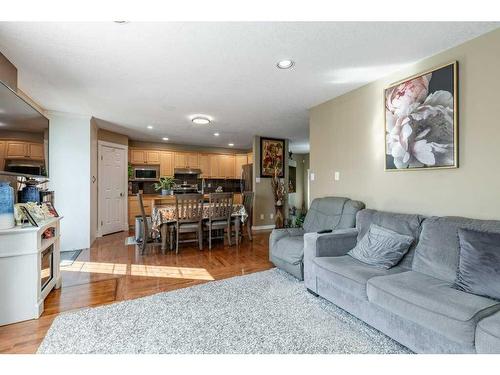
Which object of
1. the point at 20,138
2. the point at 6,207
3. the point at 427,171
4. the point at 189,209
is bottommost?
the point at 189,209

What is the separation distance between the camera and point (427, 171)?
2354 millimetres

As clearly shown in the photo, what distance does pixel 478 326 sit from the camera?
125 centimetres

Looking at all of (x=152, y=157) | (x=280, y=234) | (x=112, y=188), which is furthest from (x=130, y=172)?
(x=280, y=234)

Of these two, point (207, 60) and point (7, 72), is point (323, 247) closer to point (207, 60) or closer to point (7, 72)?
point (207, 60)

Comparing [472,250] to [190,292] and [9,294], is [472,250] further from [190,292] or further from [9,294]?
[9,294]

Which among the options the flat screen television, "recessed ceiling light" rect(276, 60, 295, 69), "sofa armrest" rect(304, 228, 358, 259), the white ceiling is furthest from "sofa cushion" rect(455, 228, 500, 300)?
the flat screen television

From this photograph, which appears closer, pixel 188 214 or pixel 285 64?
pixel 285 64

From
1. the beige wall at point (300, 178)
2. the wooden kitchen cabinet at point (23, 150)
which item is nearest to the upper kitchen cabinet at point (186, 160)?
the beige wall at point (300, 178)

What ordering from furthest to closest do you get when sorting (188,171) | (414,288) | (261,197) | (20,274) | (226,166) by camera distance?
1. (226,166)
2. (188,171)
3. (261,197)
4. (20,274)
5. (414,288)

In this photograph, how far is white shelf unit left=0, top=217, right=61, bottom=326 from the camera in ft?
6.35

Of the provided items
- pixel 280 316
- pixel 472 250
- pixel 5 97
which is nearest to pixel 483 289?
pixel 472 250

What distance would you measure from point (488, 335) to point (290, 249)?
5.86ft

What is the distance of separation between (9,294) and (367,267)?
9.67ft

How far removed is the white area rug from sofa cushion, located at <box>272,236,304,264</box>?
0.37m
